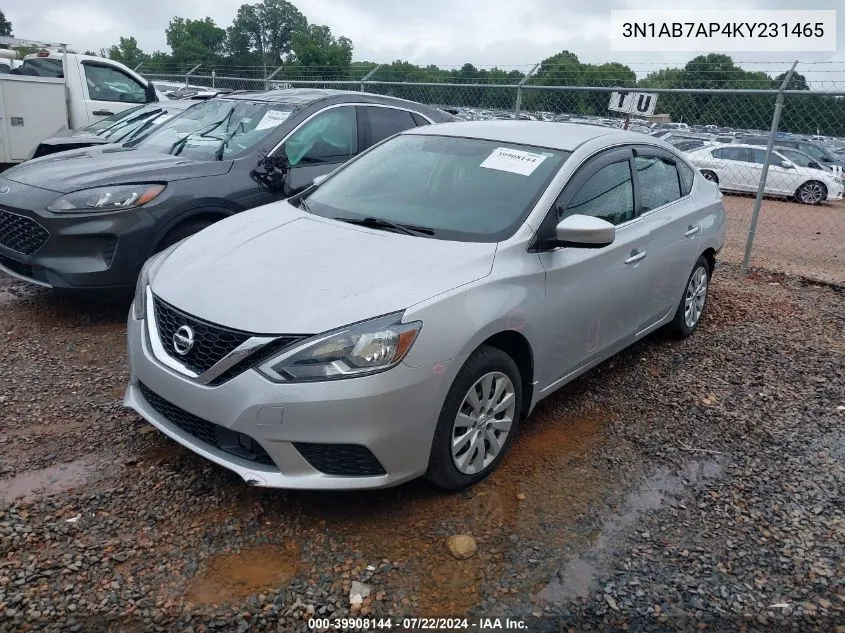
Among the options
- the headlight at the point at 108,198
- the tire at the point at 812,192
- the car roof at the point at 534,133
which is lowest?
the tire at the point at 812,192

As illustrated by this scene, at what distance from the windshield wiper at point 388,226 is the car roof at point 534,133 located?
0.93 metres

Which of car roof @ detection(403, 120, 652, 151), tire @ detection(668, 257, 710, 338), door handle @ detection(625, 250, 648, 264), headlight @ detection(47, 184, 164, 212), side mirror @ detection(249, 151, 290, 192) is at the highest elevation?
car roof @ detection(403, 120, 652, 151)

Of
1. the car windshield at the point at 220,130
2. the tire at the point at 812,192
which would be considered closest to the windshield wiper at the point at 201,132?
the car windshield at the point at 220,130

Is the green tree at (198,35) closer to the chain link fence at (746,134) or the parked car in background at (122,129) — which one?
the chain link fence at (746,134)

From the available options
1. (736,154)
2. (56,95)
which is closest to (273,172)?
(56,95)

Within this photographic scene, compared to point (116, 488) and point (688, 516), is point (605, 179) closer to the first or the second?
point (688, 516)

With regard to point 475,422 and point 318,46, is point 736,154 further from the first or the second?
point 318,46

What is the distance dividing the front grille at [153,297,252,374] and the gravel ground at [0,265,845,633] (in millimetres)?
638

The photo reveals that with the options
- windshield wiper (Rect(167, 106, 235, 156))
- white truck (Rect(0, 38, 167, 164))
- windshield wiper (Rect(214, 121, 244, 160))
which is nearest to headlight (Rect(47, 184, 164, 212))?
windshield wiper (Rect(214, 121, 244, 160))

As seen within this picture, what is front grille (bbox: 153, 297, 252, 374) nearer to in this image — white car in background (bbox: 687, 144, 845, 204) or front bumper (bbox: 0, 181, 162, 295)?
front bumper (bbox: 0, 181, 162, 295)

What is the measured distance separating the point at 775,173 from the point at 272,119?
1617 cm

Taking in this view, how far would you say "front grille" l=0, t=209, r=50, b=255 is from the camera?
4.81 metres

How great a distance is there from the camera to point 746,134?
63.2ft

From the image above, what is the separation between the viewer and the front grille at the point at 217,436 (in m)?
2.82
